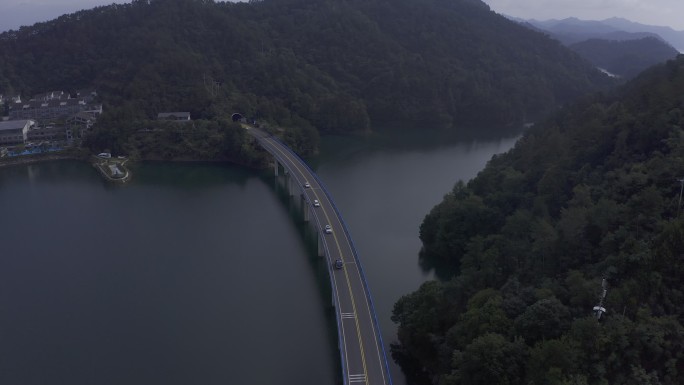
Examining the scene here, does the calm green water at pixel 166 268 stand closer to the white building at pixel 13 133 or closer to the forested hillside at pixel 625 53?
the white building at pixel 13 133

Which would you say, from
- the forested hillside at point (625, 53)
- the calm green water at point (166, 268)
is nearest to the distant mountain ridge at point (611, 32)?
the forested hillside at point (625, 53)

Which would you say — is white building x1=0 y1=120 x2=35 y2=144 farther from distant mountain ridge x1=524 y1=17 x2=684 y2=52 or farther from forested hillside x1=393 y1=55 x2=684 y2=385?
distant mountain ridge x1=524 y1=17 x2=684 y2=52

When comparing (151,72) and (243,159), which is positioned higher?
(151,72)

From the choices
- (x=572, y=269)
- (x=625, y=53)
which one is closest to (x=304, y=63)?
(x=572, y=269)

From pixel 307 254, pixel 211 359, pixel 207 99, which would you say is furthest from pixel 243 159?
pixel 211 359

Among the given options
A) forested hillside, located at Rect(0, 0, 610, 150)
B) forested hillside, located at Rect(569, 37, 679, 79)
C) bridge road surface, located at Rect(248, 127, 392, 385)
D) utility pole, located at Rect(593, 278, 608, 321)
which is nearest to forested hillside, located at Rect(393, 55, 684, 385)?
utility pole, located at Rect(593, 278, 608, 321)

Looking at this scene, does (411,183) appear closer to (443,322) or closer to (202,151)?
(202,151)

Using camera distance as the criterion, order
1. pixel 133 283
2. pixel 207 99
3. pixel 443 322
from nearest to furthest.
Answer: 1. pixel 443 322
2. pixel 133 283
3. pixel 207 99

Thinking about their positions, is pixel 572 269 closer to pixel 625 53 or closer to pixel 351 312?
pixel 351 312
